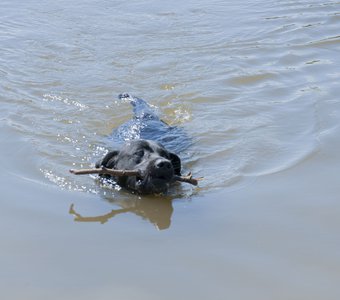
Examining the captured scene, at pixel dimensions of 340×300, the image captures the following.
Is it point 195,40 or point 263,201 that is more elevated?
point 263,201

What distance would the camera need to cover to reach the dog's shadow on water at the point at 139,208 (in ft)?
18.9

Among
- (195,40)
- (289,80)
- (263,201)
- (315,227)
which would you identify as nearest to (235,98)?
(289,80)

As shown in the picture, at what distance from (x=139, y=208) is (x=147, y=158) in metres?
0.56

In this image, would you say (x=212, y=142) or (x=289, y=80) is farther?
(x=289, y=80)

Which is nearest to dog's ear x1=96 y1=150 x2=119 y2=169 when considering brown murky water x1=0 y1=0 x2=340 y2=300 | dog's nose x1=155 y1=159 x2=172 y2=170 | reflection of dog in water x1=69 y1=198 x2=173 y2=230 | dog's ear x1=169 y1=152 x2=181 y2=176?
brown murky water x1=0 y1=0 x2=340 y2=300

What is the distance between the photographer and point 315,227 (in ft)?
17.9

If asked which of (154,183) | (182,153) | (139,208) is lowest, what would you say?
(182,153)

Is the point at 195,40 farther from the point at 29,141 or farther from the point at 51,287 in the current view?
the point at 51,287


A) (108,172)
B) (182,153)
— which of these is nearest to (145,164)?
(108,172)

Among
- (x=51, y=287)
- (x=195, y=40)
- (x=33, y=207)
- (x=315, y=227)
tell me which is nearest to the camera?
(x=51, y=287)

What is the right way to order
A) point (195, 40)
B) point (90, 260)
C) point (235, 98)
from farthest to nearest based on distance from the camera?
1. point (195, 40)
2. point (235, 98)
3. point (90, 260)

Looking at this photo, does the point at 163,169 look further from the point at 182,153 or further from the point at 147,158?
the point at 182,153

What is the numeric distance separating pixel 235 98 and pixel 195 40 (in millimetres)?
2960

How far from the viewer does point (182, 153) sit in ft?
25.6
